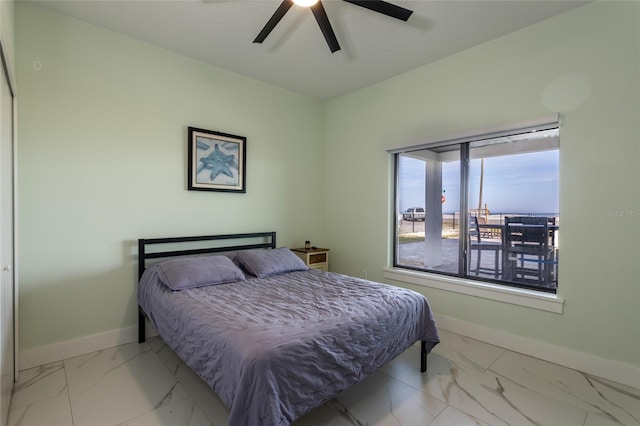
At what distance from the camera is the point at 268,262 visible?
3.02m

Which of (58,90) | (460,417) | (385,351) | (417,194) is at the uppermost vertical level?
(58,90)

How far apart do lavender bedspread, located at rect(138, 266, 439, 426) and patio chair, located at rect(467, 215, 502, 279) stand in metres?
1.10

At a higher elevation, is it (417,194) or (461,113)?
→ (461,113)

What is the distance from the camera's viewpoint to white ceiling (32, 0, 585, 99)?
7.66ft

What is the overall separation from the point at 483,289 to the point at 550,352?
657 mm

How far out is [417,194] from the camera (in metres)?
3.57

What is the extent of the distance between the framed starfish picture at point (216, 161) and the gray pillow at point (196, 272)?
2.75 feet

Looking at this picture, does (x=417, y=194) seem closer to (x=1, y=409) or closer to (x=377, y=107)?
(x=377, y=107)

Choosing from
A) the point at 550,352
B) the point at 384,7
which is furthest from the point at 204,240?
the point at 550,352

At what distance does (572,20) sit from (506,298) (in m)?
2.31

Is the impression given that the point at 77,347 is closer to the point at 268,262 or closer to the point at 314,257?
the point at 268,262

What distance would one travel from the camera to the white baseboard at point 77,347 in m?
2.33

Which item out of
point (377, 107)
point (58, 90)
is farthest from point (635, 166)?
point (58, 90)

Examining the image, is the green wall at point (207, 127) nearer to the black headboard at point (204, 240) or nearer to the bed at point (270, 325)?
the black headboard at point (204, 240)
